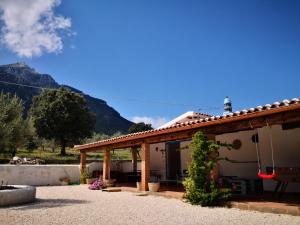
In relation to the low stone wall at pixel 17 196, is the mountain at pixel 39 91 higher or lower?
higher

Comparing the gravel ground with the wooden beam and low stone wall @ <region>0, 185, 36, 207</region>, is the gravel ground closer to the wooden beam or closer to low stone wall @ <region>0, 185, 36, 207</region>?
low stone wall @ <region>0, 185, 36, 207</region>

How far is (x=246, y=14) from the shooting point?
11047mm

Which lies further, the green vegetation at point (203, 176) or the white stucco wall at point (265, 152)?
the white stucco wall at point (265, 152)

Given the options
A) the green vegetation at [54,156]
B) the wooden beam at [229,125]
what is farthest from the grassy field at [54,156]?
the wooden beam at [229,125]

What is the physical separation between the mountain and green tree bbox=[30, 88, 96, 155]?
2606 inches

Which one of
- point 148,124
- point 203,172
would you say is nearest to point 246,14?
point 203,172

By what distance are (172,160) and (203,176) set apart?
26.9ft

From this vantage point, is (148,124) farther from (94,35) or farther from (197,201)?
(197,201)

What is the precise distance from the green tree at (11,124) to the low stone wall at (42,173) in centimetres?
689

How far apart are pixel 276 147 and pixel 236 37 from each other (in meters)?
4.73

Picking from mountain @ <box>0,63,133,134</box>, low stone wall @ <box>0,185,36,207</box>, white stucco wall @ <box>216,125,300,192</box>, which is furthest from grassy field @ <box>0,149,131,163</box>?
mountain @ <box>0,63,133,134</box>

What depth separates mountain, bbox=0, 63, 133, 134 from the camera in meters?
115

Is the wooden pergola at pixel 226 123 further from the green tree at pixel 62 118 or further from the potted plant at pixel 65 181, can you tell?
the green tree at pixel 62 118

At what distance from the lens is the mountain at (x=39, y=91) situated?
115188 mm
